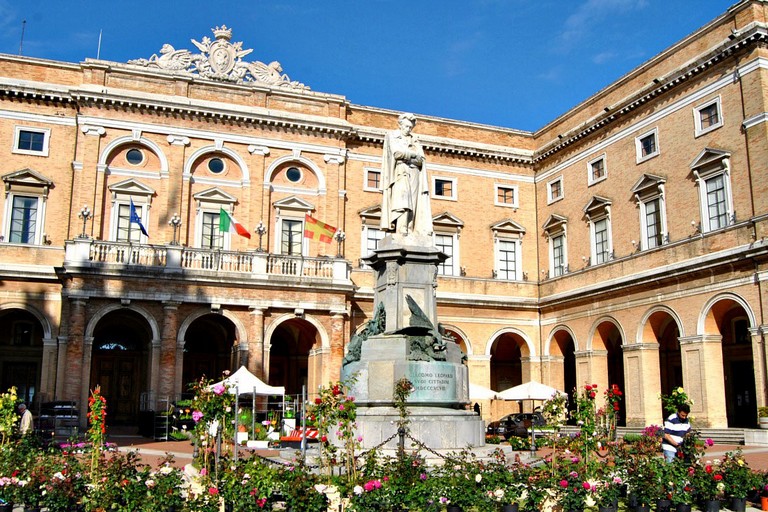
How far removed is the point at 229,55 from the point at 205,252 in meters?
9.60

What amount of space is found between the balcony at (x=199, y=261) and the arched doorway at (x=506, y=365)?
12.3m

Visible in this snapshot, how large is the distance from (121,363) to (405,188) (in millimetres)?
24857

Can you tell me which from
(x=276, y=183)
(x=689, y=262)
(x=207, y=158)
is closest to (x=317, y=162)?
(x=276, y=183)

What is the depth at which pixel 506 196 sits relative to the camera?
3931 centimetres

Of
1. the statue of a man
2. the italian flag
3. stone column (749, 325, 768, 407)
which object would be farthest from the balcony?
the statue of a man

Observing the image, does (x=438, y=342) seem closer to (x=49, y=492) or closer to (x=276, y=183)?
(x=49, y=492)

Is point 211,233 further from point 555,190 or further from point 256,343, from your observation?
point 555,190

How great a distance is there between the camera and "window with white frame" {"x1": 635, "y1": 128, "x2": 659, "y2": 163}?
31.2 metres

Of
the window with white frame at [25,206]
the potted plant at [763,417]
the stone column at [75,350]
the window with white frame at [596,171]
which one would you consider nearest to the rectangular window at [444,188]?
the window with white frame at [596,171]

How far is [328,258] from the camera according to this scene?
32.4 meters

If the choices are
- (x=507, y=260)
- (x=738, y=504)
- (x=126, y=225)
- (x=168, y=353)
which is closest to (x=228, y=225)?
(x=126, y=225)

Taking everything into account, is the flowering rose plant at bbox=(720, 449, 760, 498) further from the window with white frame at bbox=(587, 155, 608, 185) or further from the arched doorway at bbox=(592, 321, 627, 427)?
the window with white frame at bbox=(587, 155, 608, 185)

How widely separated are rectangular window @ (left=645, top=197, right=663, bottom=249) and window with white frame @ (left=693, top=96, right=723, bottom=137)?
10.9 ft

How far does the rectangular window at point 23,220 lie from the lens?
31.4 metres
